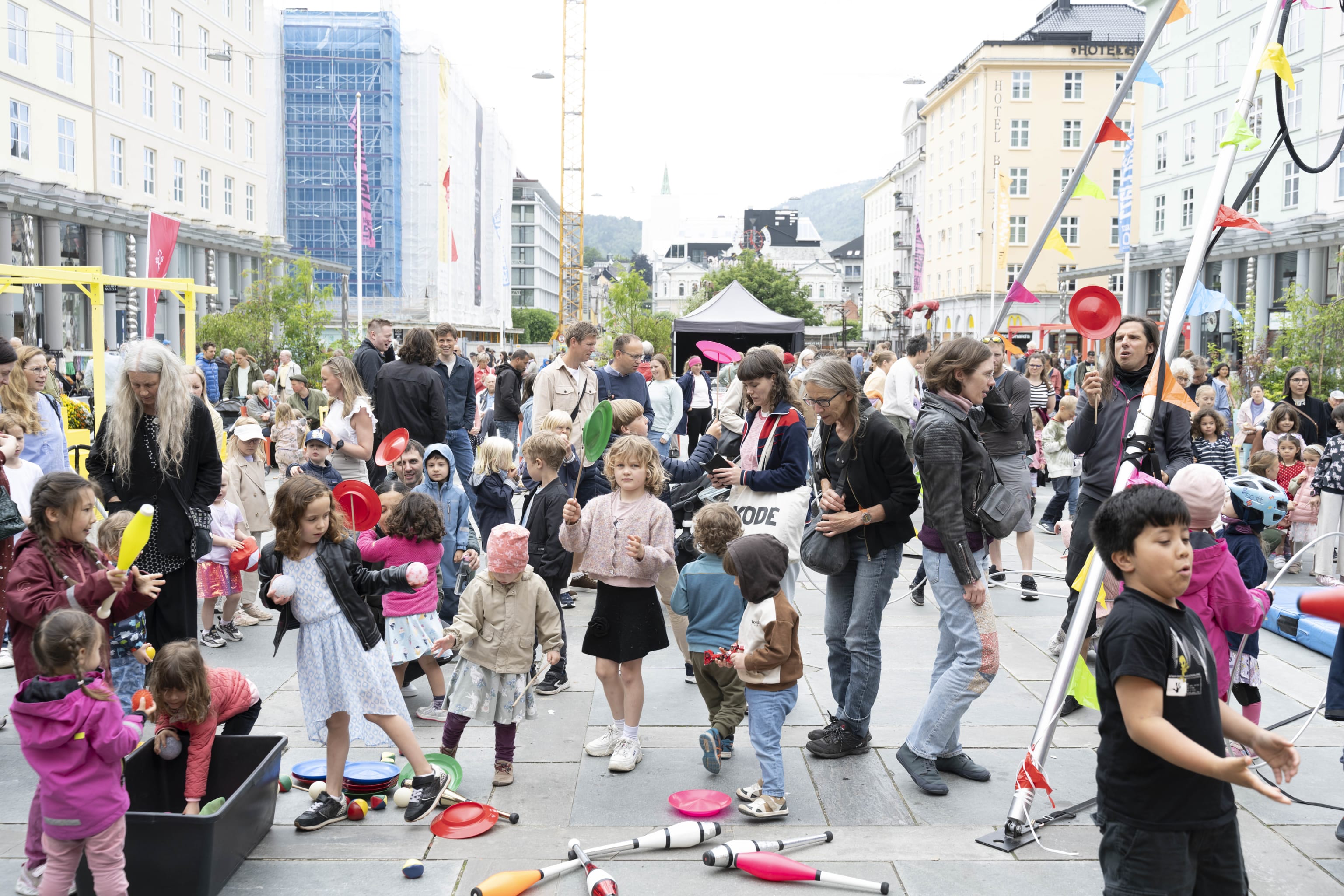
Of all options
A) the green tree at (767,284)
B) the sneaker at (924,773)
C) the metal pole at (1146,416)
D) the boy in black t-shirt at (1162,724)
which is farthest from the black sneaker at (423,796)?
the green tree at (767,284)

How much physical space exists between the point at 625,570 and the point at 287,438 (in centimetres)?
632

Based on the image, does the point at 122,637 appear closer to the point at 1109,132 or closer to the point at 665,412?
the point at 1109,132

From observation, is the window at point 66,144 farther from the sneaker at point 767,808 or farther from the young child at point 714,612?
the sneaker at point 767,808

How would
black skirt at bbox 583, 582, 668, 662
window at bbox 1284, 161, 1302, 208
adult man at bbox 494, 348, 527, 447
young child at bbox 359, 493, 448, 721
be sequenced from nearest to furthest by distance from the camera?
black skirt at bbox 583, 582, 668, 662 → young child at bbox 359, 493, 448, 721 → adult man at bbox 494, 348, 527, 447 → window at bbox 1284, 161, 1302, 208

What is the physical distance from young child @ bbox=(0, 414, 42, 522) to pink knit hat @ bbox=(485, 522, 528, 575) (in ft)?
8.89

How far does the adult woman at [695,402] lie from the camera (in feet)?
51.2

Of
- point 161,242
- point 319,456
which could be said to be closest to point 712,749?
point 319,456

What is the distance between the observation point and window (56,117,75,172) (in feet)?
97.9

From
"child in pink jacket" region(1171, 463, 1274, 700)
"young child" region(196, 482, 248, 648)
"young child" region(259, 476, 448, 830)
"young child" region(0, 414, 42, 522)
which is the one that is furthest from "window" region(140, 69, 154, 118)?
"child in pink jacket" region(1171, 463, 1274, 700)

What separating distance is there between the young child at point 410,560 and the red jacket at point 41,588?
59.1 inches

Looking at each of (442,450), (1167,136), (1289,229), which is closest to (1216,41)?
(1167,136)

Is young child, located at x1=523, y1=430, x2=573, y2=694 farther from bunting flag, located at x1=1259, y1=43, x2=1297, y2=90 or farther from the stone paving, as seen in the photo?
bunting flag, located at x1=1259, y1=43, x2=1297, y2=90

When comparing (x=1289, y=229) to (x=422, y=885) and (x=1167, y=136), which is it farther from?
(x=422, y=885)

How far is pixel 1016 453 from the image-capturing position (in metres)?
8.35
